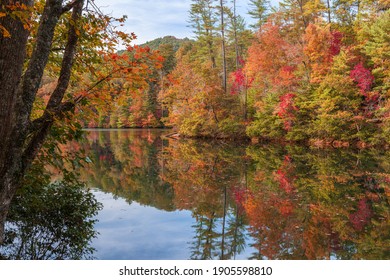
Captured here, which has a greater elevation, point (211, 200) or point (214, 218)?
point (211, 200)

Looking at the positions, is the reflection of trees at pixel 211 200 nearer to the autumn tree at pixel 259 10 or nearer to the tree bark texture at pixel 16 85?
the tree bark texture at pixel 16 85

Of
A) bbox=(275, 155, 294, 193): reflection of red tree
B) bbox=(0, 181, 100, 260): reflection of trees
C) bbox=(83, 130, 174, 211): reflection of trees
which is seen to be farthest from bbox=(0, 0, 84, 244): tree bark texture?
bbox=(275, 155, 294, 193): reflection of red tree

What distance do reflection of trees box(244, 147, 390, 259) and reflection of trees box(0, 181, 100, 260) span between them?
290cm

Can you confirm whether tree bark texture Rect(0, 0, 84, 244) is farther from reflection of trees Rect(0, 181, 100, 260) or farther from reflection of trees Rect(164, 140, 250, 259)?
reflection of trees Rect(164, 140, 250, 259)

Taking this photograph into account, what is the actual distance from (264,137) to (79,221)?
2033 centimetres

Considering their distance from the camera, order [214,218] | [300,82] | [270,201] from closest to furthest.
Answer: [214,218] → [270,201] → [300,82]

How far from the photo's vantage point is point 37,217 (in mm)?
5137

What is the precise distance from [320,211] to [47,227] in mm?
5320

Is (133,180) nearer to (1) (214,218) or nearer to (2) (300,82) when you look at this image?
(1) (214,218)

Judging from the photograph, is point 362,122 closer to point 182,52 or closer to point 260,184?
point 260,184

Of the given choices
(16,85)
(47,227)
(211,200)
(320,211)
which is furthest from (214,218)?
(16,85)

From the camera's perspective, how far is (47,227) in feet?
16.4

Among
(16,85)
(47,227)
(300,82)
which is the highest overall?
(300,82)

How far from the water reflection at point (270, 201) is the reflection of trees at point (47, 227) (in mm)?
972
